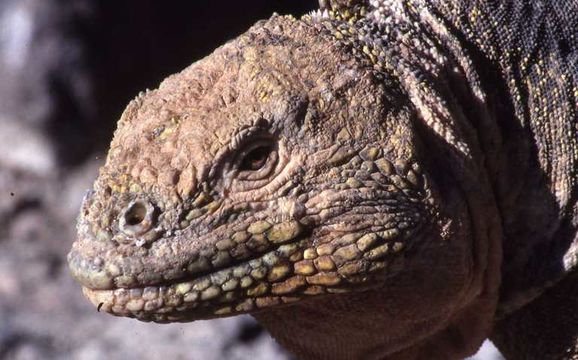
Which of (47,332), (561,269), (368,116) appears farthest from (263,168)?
(47,332)

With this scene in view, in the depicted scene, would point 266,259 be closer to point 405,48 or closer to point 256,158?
point 256,158

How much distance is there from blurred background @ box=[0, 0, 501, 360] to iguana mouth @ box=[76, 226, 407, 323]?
4.62m

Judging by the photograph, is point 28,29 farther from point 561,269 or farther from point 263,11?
point 561,269

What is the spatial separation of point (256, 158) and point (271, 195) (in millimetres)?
123

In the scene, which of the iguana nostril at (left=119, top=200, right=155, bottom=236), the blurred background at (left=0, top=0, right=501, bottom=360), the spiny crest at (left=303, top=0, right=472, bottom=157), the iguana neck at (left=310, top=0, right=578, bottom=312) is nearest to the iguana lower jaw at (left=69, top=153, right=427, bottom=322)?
the iguana nostril at (left=119, top=200, right=155, bottom=236)

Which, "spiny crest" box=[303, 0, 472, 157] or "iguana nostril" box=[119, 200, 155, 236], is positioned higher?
"spiny crest" box=[303, 0, 472, 157]

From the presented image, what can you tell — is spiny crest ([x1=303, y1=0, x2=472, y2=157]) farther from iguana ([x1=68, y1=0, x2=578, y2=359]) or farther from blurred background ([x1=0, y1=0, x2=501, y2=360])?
blurred background ([x1=0, y1=0, x2=501, y2=360])

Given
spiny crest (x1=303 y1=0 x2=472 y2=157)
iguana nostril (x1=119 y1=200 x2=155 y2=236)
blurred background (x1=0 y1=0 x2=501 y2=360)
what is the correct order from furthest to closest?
blurred background (x1=0 y1=0 x2=501 y2=360) → spiny crest (x1=303 y1=0 x2=472 y2=157) → iguana nostril (x1=119 y1=200 x2=155 y2=236)

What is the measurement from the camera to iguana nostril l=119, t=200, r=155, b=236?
2.75 m

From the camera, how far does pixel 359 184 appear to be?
9.50ft

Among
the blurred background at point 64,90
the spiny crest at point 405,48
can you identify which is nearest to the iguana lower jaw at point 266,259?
the spiny crest at point 405,48

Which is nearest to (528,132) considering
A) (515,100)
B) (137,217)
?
(515,100)

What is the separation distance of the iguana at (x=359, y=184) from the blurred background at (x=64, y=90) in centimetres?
450

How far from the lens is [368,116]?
2.96m
